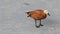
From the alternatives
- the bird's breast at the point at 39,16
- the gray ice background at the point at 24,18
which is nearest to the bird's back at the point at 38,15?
the bird's breast at the point at 39,16

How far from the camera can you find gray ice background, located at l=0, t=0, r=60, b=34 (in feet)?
8.71

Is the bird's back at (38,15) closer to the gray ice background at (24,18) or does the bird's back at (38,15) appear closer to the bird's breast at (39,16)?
the bird's breast at (39,16)

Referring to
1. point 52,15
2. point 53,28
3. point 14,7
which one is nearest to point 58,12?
point 52,15

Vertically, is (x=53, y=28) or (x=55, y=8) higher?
(x=55, y=8)

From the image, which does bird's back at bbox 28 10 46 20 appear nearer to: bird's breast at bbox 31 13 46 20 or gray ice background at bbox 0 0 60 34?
bird's breast at bbox 31 13 46 20

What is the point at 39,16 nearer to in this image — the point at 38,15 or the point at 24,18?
the point at 38,15

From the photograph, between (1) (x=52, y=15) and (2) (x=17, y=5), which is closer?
(1) (x=52, y=15)

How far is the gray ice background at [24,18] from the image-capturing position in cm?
266

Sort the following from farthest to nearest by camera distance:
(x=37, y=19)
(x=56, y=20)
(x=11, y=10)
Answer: (x=11, y=10) → (x=56, y=20) → (x=37, y=19)

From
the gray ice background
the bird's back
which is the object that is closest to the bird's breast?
the bird's back

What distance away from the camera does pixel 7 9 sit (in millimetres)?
3080

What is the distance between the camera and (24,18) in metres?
2.86

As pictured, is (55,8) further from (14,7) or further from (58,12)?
(14,7)

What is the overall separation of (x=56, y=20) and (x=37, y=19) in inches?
11.8
